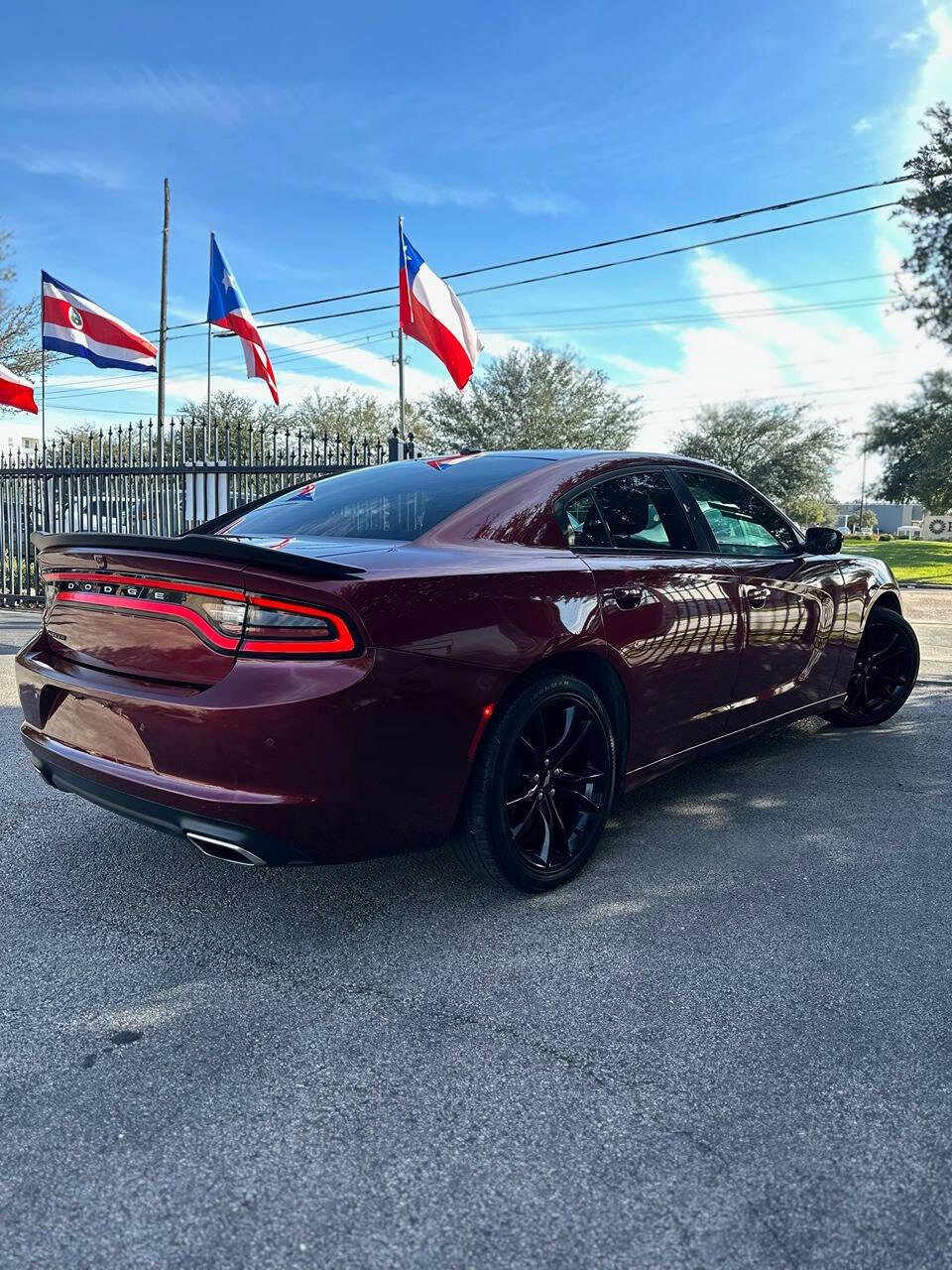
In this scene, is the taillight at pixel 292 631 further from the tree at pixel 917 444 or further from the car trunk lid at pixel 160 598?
the tree at pixel 917 444

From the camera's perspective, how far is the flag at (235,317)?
45.4 ft

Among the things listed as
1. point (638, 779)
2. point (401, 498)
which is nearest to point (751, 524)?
point (638, 779)

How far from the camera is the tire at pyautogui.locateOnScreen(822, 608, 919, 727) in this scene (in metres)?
5.44

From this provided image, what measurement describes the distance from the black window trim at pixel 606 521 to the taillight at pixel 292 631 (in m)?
1.11

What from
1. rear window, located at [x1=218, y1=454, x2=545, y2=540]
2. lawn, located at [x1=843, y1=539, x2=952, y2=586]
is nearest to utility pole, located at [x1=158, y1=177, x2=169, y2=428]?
lawn, located at [x1=843, y1=539, x2=952, y2=586]

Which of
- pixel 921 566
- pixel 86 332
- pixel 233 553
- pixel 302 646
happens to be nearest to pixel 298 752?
pixel 302 646

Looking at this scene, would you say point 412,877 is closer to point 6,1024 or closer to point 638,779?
point 638,779

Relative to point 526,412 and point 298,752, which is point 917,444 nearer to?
point 526,412

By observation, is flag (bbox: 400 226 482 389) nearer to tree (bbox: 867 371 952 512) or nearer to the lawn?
the lawn

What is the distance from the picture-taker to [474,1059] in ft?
7.03

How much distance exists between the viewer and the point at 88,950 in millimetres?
2646

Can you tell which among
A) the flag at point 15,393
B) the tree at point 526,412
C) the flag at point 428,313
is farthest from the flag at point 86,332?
the tree at point 526,412

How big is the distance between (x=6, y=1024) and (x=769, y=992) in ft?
6.35

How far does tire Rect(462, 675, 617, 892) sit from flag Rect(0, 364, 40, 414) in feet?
36.8
